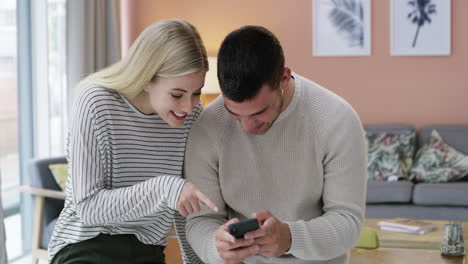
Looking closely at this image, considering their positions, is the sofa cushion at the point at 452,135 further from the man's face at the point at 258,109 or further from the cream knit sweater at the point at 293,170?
the man's face at the point at 258,109

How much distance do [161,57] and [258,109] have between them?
1.00ft

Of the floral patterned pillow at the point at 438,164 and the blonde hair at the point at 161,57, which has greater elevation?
the blonde hair at the point at 161,57

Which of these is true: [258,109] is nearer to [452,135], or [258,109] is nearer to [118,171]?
[118,171]

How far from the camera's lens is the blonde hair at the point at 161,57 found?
1.93 metres

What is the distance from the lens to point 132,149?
202 centimetres

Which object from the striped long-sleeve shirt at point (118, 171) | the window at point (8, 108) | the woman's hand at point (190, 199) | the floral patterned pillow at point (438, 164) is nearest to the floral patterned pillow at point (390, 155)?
the floral patterned pillow at point (438, 164)

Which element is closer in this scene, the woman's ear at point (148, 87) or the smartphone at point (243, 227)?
the smartphone at point (243, 227)

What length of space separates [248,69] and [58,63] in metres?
4.53

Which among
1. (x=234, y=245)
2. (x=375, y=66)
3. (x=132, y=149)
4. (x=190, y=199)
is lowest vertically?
(x=234, y=245)

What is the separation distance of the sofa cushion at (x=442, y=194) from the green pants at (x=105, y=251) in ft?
12.1

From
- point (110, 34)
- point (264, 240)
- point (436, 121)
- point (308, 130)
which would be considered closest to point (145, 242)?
point (264, 240)

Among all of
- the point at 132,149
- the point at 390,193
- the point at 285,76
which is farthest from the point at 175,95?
the point at 390,193

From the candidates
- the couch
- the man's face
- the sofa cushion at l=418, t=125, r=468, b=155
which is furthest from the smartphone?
the sofa cushion at l=418, t=125, r=468, b=155

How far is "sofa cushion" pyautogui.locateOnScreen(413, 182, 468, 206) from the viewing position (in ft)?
17.3
